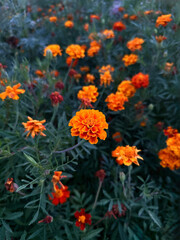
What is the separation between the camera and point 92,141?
0.89 meters

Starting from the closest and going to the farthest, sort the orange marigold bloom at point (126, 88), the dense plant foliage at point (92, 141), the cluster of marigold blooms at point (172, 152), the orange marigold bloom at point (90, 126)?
the orange marigold bloom at point (90, 126) → the dense plant foliage at point (92, 141) → the cluster of marigold blooms at point (172, 152) → the orange marigold bloom at point (126, 88)

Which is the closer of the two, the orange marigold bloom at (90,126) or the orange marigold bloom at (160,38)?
the orange marigold bloom at (90,126)

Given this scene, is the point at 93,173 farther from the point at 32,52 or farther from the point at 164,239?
the point at 32,52

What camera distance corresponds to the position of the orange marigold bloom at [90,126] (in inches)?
34.9

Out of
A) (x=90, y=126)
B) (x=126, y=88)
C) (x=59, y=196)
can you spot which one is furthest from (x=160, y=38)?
(x=59, y=196)

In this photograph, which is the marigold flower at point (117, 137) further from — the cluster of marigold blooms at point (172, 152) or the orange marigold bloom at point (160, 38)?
the orange marigold bloom at point (160, 38)

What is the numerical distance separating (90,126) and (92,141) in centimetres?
7

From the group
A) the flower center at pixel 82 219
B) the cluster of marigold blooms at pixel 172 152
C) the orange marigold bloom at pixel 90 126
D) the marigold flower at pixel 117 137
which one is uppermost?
the orange marigold bloom at pixel 90 126

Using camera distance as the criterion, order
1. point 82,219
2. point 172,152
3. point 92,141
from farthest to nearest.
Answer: point 172,152 < point 82,219 < point 92,141

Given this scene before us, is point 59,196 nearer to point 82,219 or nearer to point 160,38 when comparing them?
point 82,219

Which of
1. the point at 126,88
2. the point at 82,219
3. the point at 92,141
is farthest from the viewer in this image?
the point at 126,88

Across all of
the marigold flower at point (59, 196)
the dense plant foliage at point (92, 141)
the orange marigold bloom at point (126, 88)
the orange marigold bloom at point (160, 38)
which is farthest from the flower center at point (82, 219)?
the orange marigold bloom at point (160, 38)

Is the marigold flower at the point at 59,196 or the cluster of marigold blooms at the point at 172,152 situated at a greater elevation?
the cluster of marigold blooms at the point at 172,152

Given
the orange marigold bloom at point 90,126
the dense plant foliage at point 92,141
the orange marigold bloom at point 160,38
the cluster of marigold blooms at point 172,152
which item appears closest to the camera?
the orange marigold bloom at point 90,126
